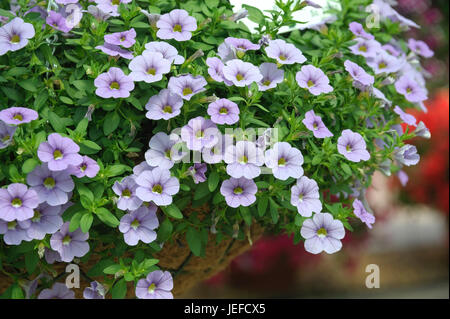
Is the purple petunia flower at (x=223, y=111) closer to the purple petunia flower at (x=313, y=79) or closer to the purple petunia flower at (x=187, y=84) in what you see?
the purple petunia flower at (x=187, y=84)

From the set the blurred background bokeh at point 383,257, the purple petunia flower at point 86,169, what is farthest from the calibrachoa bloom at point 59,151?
the blurred background bokeh at point 383,257

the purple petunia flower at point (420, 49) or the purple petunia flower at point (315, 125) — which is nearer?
the purple petunia flower at point (315, 125)

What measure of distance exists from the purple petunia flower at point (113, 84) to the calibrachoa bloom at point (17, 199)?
176 mm

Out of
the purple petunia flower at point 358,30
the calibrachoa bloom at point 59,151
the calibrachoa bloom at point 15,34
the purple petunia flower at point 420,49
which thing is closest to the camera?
the calibrachoa bloom at point 59,151

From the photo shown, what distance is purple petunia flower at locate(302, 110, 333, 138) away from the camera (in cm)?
95

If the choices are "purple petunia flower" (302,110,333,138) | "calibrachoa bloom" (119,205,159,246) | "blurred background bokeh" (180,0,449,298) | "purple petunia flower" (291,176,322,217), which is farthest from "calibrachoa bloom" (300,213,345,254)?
"blurred background bokeh" (180,0,449,298)

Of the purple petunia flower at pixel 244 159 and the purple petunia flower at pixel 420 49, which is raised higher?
the purple petunia flower at pixel 244 159

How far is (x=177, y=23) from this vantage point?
0.97 meters

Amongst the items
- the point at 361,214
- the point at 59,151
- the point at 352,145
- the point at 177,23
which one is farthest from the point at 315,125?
the point at 59,151

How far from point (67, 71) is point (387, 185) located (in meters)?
2.07

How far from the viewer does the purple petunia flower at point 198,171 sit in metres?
0.90

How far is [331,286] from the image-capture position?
3207 mm

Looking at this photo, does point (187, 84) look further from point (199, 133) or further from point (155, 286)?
point (155, 286)
